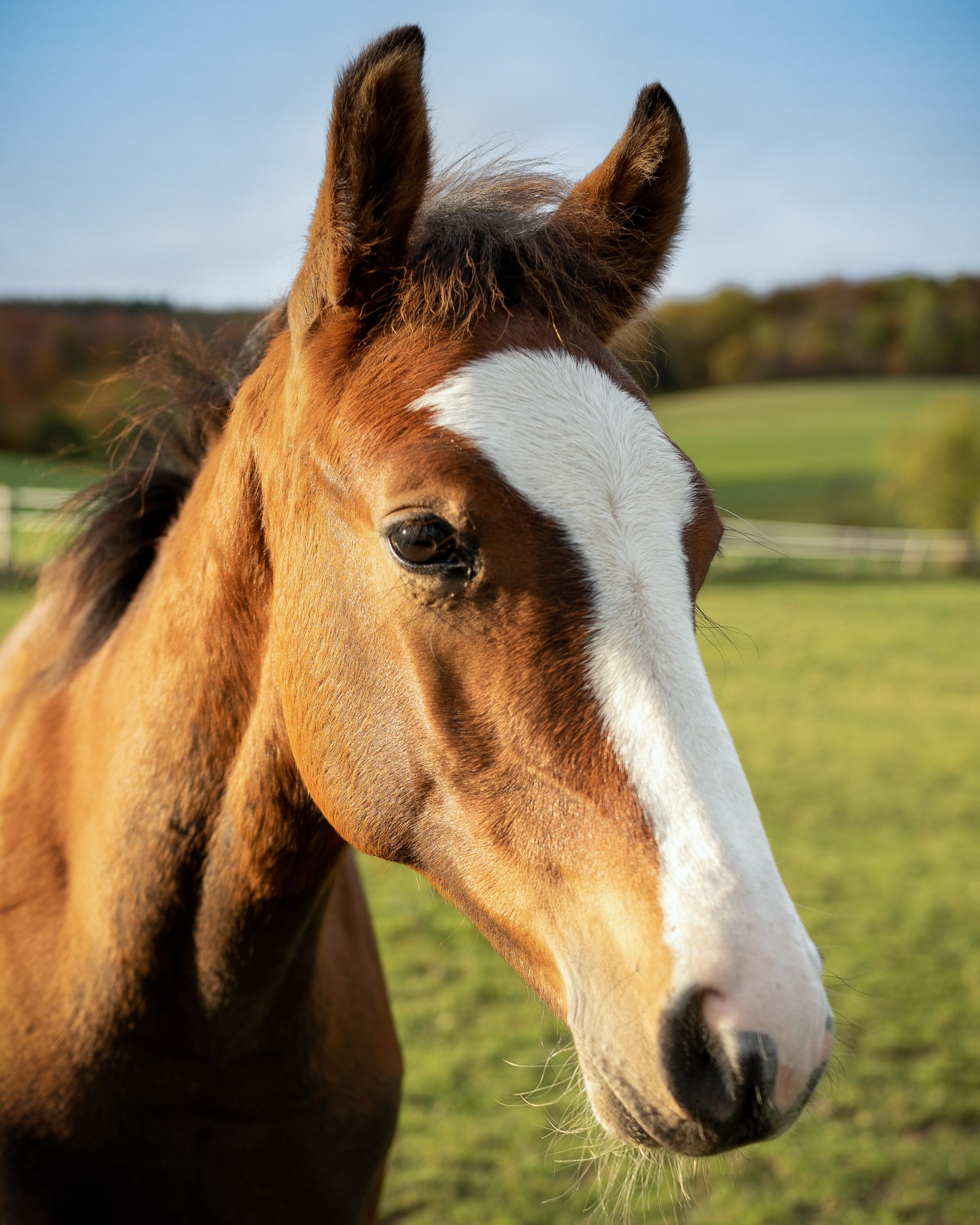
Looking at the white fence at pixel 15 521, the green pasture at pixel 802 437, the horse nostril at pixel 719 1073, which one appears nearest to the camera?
the horse nostril at pixel 719 1073

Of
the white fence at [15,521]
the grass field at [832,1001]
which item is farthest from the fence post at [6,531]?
the grass field at [832,1001]

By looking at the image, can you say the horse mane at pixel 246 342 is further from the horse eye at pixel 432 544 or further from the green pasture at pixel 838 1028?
the green pasture at pixel 838 1028

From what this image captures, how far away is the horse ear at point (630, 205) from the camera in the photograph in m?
1.73

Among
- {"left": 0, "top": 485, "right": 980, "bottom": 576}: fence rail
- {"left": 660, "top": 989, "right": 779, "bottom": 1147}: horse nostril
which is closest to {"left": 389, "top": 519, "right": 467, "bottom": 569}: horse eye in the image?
{"left": 660, "top": 989, "right": 779, "bottom": 1147}: horse nostril

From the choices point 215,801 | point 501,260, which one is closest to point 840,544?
point 501,260

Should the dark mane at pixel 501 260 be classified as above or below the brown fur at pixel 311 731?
above

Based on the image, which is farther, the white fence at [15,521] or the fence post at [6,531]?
the fence post at [6,531]

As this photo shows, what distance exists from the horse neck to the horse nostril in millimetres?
816

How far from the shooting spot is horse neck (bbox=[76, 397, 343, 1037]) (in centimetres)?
170

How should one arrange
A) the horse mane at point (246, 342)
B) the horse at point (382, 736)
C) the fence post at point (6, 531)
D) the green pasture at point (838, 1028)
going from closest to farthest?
the horse at point (382, 736), the horse mane at point (246, 342), the green pasture at point (838, 1028), the fence post at point (6, 531)

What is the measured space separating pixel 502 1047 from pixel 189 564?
3431 mm

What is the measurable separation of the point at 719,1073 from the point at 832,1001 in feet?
15.2

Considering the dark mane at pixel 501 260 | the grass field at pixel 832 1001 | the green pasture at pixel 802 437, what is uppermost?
the dark mane at pixel 501 260

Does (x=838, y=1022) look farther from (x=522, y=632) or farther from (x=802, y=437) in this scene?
(x=802, y=437)
